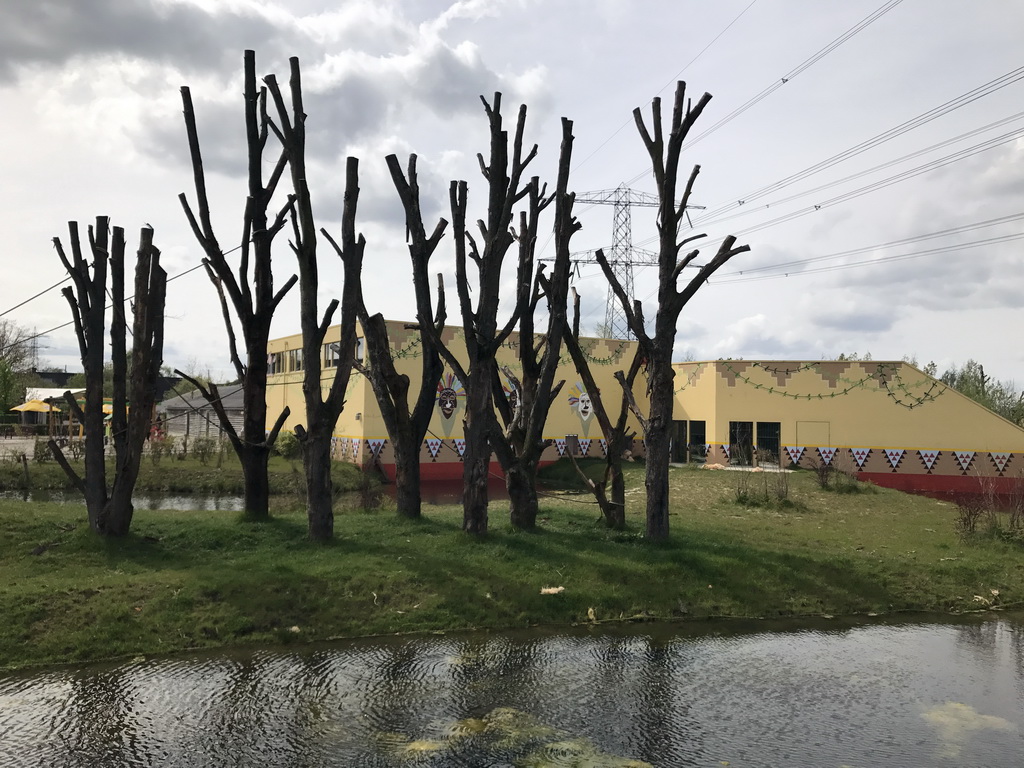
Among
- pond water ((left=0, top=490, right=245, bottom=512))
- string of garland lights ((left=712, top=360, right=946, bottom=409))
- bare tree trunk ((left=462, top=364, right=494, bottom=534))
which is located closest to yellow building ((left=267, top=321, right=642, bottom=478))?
string of garland lights ((left=712, top=360, right=946, bottom=409))

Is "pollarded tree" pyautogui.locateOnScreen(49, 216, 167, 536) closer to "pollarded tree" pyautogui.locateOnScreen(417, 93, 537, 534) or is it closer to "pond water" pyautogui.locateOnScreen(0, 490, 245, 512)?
"pollarded tree" pyautogui.locateOnScreen(417, 93, 537, 534)

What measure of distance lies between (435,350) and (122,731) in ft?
30.7

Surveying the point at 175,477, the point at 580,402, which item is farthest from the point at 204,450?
the point at 580,402

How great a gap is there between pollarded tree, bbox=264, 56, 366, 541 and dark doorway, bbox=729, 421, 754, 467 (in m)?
21.2

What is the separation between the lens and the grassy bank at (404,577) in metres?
8.94

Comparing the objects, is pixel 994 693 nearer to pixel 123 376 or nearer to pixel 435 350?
pixel 435 350

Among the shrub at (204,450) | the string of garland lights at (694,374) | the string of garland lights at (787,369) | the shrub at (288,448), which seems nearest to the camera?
the shrub at (204,450)

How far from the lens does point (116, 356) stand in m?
12.2

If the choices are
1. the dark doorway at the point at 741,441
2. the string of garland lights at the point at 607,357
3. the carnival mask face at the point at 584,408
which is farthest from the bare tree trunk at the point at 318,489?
the carnival mask face at the point at 584,408

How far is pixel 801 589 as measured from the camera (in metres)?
11.4

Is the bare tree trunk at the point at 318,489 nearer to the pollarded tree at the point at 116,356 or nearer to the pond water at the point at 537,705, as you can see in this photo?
the pollarded tree at the point at 116,356

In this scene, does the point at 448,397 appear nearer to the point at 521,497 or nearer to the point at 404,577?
the point at 521,497

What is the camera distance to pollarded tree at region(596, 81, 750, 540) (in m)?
13.1

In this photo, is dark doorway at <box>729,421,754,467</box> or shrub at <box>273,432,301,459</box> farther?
shrub at <box>273,432,301,459</box>
